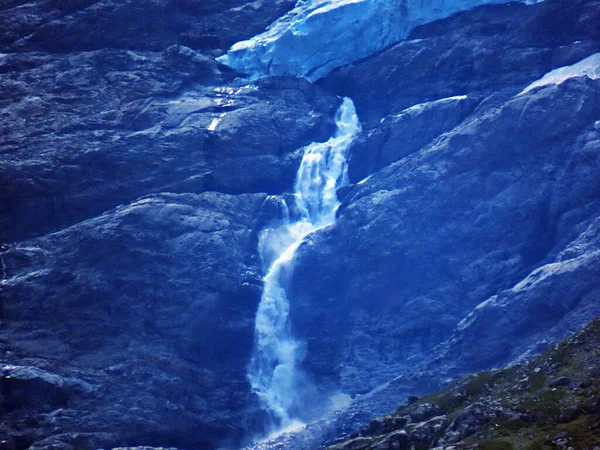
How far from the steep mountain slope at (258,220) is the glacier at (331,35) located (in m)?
1.34

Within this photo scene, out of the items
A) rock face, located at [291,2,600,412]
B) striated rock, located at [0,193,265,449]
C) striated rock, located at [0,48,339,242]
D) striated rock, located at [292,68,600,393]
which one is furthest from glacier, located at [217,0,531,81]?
striated rock, located at [0,193,265,449]

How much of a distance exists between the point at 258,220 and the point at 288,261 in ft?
22.4

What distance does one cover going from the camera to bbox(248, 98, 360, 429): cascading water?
9750cm

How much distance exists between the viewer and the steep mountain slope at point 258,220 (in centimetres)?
8912

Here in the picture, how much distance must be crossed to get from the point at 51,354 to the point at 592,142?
64773mm

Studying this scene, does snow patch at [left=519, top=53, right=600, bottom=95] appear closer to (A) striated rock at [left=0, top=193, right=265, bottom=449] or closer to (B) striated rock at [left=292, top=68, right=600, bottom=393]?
(B) striated rock at [left=292, top=68, right=600, bottom=393]

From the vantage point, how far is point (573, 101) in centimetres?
9950

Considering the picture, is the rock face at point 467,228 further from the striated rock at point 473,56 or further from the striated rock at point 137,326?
the striated rock at point 137,326

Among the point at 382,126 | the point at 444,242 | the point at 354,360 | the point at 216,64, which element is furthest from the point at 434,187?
the point at 216,64

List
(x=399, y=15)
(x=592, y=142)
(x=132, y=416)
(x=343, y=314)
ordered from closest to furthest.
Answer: (x=132, y=416) → (x=592, y=142) → (x=343, y=314) → (x=399, y=15)

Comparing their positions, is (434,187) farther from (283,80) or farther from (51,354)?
(51,354)

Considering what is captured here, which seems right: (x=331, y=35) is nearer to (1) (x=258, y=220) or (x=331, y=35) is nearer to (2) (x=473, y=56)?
(2) (x=473, y=56)

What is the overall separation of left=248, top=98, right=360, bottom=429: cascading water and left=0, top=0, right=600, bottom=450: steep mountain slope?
4.51 ft

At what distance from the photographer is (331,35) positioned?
12244 cm
